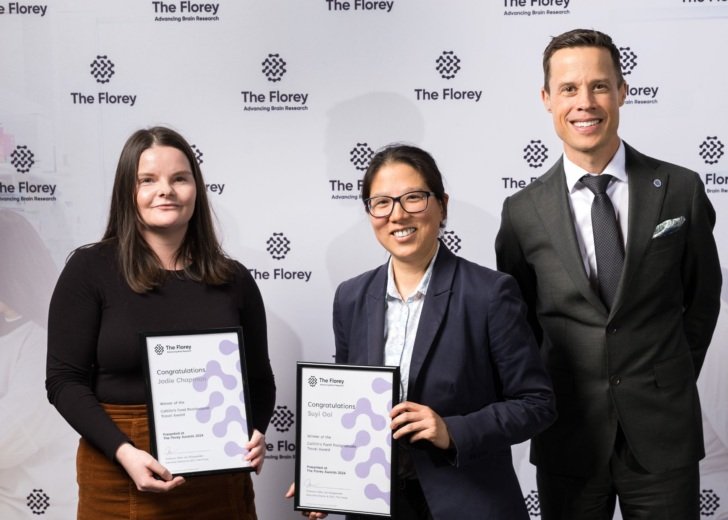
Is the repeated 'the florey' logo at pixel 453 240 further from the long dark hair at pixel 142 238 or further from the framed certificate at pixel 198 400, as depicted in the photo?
the framed certificate at pixel 198 400

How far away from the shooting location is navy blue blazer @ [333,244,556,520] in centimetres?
183

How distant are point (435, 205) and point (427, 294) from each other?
223mm

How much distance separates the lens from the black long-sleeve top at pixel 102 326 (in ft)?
6.77

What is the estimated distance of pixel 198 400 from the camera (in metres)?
2.00

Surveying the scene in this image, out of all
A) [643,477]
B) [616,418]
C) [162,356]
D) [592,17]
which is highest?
[592,17]

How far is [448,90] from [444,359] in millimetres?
1660

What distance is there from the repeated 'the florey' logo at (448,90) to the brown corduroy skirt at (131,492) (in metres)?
1.78

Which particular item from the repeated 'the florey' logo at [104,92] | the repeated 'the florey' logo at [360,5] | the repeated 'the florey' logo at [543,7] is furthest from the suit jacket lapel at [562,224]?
the repeated 'the florey' logo at [104,92]

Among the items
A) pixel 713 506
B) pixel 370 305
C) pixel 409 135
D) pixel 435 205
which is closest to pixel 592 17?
pixel 409 135

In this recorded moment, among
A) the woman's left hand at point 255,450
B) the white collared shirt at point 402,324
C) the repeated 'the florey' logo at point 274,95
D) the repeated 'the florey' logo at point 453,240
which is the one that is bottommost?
the woman's left hand at point 255,450

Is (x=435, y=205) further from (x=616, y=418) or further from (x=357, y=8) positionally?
(x=357, y=8)

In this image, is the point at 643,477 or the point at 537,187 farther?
the point at 537,187

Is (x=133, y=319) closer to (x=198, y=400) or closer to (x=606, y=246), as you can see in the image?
(x=198, y=400)

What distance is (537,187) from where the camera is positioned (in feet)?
7.56
